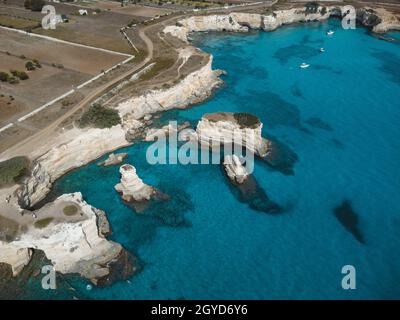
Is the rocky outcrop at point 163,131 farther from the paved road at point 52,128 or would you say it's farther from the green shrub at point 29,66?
the green shrub at point 29,66

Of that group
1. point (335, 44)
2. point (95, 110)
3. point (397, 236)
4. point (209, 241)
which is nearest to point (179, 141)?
point (95, 110)

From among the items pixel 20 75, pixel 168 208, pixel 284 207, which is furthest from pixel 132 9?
pixel 284 207

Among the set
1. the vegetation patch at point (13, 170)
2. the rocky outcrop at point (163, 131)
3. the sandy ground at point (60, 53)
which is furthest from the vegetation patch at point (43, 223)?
the sandy ground at point (60, 53)

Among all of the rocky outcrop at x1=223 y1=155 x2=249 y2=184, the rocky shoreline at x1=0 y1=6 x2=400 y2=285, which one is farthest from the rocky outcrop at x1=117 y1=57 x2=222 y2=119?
the rocky outcrop at x1=223 y1=155 x2=249 y2=184

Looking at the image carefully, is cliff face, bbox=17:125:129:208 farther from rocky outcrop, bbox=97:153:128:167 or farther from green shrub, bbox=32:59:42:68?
green shrub, bbox=32:59:42:68

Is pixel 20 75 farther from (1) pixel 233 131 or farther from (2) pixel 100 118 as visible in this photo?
(1) pixel 233 131

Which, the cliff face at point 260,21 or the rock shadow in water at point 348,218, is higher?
the cliff face at point 260,21
